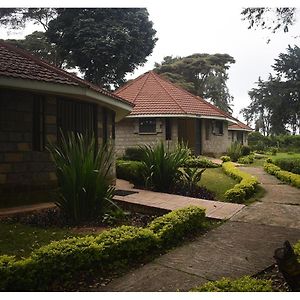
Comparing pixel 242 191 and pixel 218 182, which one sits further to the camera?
pixel 218 182

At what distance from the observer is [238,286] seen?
2.46 m

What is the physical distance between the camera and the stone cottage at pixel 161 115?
12945mm

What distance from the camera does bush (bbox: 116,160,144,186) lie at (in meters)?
7.36

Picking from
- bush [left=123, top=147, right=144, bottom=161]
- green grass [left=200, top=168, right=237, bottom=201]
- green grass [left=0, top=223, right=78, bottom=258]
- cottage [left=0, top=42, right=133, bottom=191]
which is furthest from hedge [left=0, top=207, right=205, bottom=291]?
bush [left=123, top=147, right=144, bottom=161]

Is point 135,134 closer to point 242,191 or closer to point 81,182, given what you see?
point 242,191

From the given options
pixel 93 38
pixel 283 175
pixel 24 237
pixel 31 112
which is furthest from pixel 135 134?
pixel 24 237

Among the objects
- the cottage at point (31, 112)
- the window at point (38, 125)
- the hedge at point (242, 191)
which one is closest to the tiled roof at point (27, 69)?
the cottage at point (31, 112)

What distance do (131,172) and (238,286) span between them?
18.3ft

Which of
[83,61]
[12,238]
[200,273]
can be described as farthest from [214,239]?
[83,61]

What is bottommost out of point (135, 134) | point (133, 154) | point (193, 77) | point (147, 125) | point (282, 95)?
point (133, 154)

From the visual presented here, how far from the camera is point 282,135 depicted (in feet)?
14.9

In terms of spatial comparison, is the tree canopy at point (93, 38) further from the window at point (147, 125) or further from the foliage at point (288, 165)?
the window at point (147, 125)

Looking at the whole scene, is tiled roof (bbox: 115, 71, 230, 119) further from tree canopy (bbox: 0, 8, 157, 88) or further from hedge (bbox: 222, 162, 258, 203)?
hedge (bbox: 222, 162, 258, 203)

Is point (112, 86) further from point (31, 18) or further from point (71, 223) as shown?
point (71, 223)
